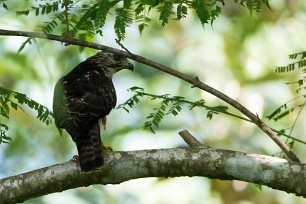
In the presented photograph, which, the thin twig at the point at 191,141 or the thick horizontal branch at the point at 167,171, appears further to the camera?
the thin twig at the point at 191,141

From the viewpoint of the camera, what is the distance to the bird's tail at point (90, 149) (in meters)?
5.68

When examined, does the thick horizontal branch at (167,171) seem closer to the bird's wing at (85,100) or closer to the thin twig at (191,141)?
the thin twig at (191,141)

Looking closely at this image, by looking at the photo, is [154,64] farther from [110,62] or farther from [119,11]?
[110,62]

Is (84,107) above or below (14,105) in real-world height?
above

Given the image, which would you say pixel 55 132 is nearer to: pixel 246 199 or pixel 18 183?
pixel 246 199

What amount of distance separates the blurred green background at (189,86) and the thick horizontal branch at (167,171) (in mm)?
3248

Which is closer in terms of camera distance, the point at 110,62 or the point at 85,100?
the point at 85,100

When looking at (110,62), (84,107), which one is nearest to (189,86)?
(110,62)

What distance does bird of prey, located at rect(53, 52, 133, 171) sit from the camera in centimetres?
648

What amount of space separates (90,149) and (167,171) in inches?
40.1

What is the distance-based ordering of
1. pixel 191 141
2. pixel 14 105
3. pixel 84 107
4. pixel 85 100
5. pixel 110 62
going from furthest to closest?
pixel 110 62 → pixel 85 100 → pixel 84 107 → pixel 191 141 → pixel 14 105

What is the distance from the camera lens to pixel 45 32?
19.4 feet

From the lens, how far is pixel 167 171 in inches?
217

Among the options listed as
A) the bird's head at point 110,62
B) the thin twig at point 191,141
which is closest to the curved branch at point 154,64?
the thin twig at point 191,141
